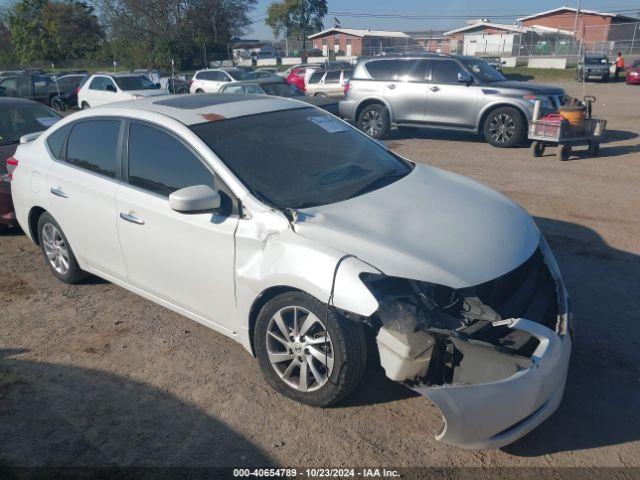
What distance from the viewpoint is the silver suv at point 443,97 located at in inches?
437

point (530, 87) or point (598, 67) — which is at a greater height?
point (598, 67)

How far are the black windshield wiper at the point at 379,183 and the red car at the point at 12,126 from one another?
457 cm

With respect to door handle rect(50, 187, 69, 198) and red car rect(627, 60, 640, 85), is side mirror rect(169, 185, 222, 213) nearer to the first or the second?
door handle rect(50, 187, 69, 198)

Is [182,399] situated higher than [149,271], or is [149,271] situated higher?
[149,271]

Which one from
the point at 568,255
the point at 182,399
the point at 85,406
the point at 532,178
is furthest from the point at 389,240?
the point at 532,178

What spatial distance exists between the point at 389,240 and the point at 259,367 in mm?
1310

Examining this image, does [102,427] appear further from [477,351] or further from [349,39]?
[349,39]

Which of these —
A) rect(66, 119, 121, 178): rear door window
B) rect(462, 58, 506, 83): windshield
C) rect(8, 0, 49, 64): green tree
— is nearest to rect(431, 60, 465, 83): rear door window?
rect(462, 58, 506, 83): windshield

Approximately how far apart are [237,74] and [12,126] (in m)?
14.8

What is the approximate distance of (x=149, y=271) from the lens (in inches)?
155

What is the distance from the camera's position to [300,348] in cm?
316

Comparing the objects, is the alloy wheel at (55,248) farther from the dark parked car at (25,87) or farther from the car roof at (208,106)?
the dark parked car at (25,87)

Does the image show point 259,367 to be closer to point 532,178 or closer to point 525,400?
point 525,400

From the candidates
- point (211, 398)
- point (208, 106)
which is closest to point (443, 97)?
point (208, 106)
